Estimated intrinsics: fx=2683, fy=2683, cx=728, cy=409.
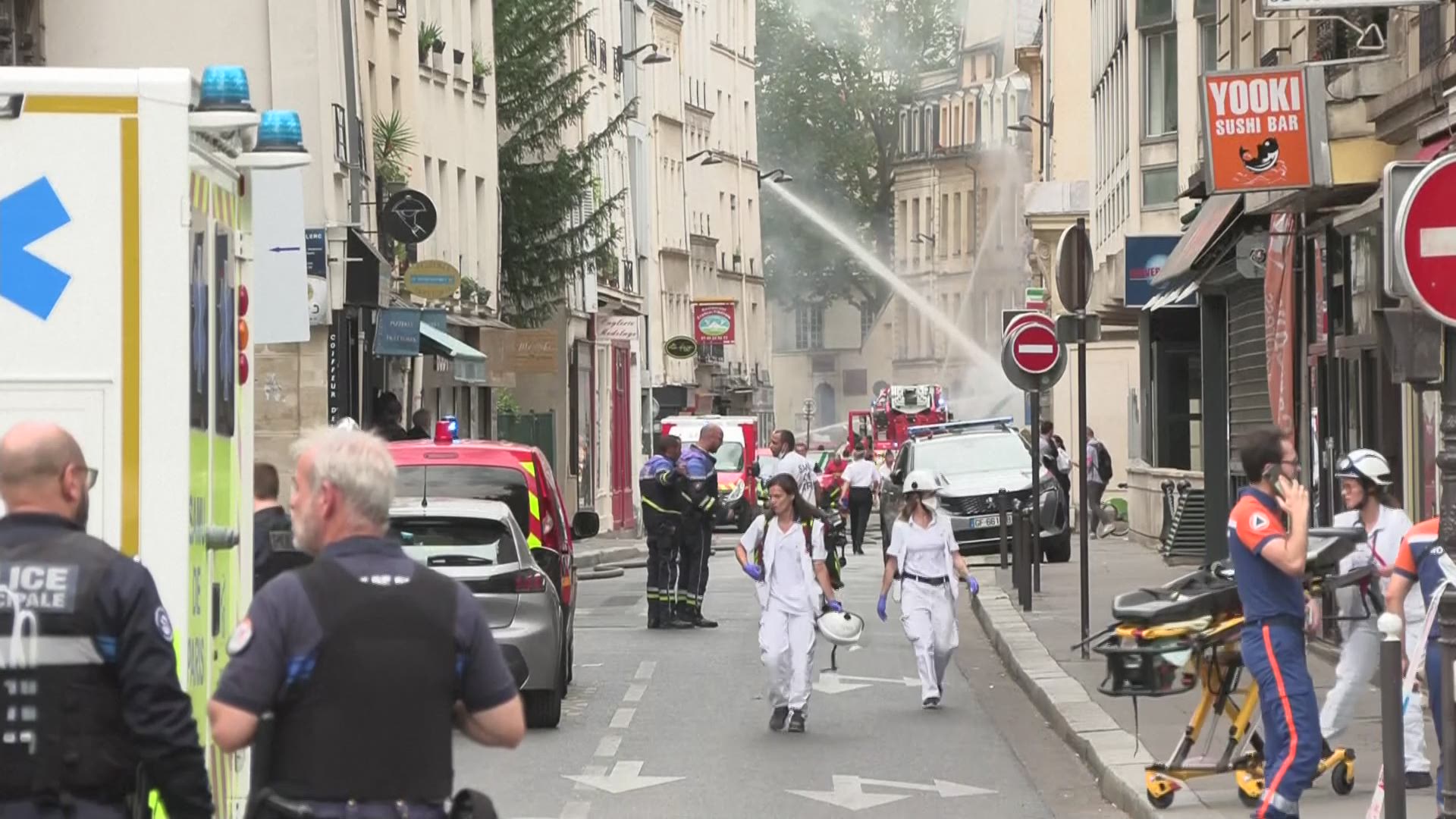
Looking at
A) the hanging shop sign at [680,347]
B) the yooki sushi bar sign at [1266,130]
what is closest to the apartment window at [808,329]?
the hanging shop sign at [680,347]

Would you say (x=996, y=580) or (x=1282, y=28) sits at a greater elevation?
(x=1282, y=28)

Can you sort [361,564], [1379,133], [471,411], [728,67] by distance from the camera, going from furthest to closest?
[728,67] < [471,411] < [1379,133] < [361,564]

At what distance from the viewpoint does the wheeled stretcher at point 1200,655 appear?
1186 centimetres

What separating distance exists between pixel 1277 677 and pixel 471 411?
1449 inches

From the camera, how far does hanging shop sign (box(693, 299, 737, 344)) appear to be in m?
79.5

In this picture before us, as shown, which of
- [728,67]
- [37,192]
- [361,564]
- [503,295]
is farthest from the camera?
[728,67]

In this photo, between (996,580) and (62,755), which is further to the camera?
(996,580)

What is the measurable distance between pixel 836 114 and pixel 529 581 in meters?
106

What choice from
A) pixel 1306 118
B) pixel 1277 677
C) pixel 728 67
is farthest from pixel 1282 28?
pixel 728 67

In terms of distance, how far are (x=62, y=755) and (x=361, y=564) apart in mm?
802

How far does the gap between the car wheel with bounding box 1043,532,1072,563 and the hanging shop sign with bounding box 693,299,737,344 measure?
43.5m

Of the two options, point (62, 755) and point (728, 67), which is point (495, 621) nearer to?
point (62, 755)

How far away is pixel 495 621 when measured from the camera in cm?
1611

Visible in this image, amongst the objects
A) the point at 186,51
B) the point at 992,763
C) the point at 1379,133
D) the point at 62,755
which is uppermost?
the point at 186,51
